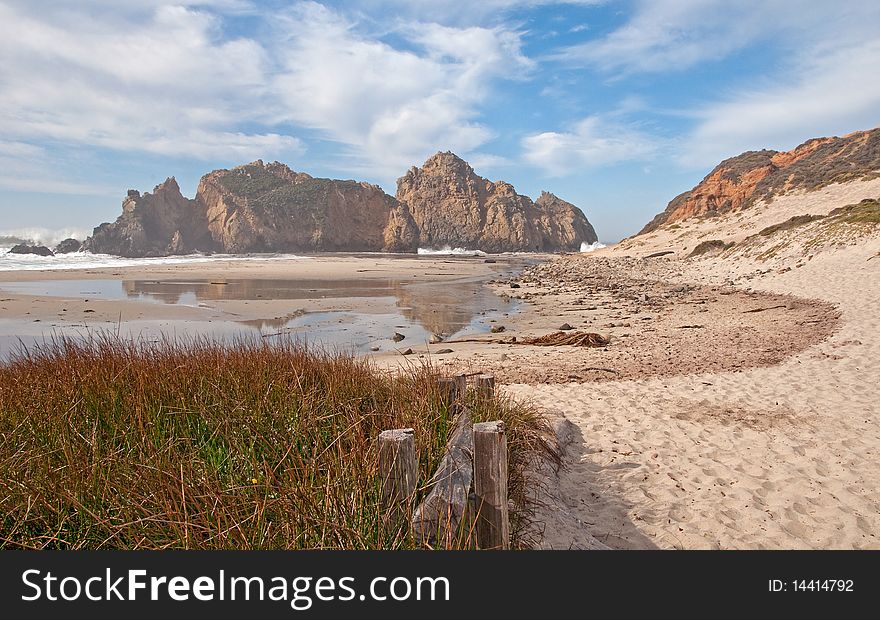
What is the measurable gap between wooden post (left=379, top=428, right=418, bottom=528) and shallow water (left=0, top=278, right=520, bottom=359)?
4.00 metres

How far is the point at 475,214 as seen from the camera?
12494 cm

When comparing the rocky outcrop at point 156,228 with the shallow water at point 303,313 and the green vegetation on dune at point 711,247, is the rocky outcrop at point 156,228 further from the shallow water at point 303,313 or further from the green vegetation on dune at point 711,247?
the green vegetation on dune at point 711,247

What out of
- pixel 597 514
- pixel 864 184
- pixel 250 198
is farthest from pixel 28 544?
pixel 250 198

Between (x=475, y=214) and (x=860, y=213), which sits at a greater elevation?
(x=475, y=214)

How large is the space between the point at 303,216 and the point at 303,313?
105329 millimetres

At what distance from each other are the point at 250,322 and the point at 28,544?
13.5 metres

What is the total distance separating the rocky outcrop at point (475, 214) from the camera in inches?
4820

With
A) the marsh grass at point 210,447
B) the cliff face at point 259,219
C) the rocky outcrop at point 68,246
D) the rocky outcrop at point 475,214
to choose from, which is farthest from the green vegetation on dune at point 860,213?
the rocky outcrop at point 68,246

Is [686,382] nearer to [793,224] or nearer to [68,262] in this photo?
[793,224]

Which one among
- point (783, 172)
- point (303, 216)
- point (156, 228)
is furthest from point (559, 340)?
point (303, 216)

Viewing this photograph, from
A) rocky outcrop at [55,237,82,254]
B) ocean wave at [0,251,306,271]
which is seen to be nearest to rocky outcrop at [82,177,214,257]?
rocky outcrop at [55,237,82,254]

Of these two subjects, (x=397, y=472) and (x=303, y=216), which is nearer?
(x=397, y=472)

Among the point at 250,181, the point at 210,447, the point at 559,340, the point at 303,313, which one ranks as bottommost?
the point at 559,340

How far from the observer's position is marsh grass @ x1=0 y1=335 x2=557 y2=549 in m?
2.77
